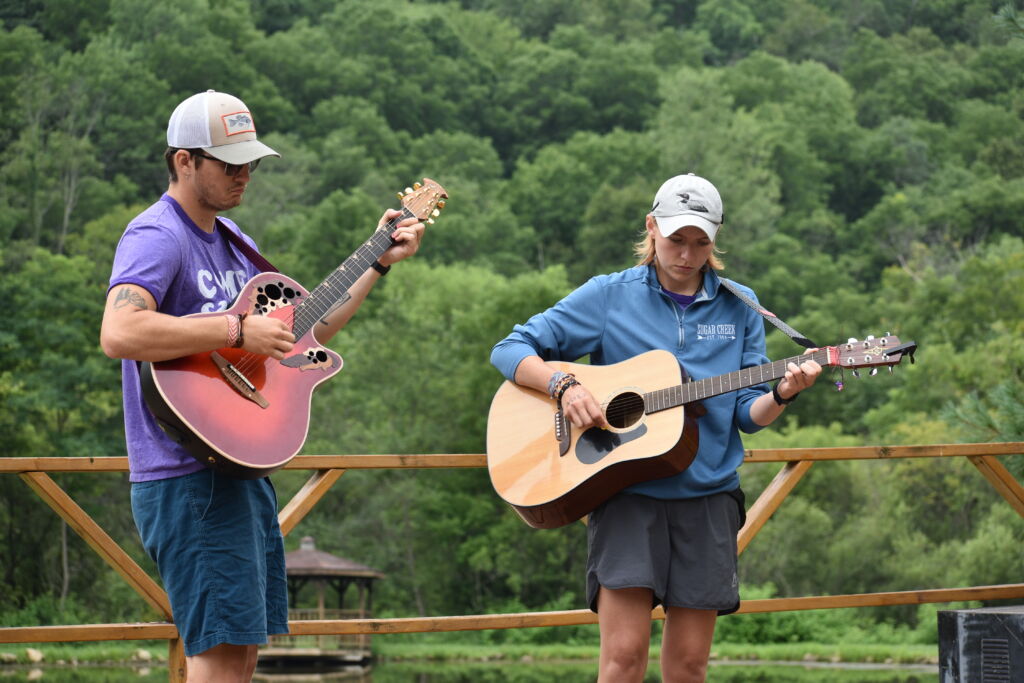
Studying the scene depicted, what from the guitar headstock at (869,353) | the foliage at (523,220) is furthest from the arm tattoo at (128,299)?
the foliage at (523,220)

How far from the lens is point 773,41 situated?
83625mm

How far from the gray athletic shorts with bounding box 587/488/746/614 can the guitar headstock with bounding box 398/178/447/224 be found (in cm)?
88

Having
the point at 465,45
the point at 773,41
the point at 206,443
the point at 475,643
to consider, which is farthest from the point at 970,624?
the point at 773,41

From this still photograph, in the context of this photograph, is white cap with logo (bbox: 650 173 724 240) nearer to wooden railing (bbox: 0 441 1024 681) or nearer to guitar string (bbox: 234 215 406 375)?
guitar string (bbox: 234 215 406 375)

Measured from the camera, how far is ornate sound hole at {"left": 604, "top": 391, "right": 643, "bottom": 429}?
366cm

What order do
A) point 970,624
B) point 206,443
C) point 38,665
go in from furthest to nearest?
point 38,665
point 970,624
point 206,443

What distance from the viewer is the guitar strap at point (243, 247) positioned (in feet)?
10.8

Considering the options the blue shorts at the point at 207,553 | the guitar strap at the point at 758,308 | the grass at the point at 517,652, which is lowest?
the grass at the point at 517,652

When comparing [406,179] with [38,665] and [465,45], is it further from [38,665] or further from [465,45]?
[38,665]

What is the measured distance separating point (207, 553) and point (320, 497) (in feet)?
6.48

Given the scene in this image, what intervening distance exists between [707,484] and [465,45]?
3038 inches

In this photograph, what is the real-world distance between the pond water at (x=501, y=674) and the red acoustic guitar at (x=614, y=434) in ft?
44.6

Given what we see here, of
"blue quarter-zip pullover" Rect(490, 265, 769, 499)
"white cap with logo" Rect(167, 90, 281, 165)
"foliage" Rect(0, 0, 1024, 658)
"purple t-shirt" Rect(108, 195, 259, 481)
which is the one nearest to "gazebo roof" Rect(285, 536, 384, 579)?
"foliage" Rect(0, 0, 1024, 658)

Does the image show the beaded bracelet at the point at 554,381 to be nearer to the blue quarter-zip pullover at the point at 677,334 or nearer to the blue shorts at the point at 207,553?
the blue quarter-zip pullover at the point at 677,334
